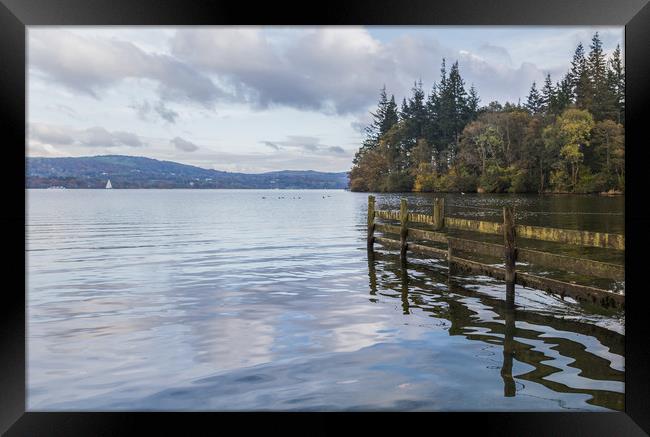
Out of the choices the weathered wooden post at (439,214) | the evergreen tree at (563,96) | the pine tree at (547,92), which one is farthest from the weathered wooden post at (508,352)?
the pine tree at (547,92)

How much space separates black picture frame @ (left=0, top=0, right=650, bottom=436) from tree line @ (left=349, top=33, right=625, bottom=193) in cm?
6431

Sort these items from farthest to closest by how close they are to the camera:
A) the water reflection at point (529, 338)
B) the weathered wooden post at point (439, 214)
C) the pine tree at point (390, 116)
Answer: the pine tree at point (390, 116)
the weathered wooden post at point (439, 214)
the water reflection at point (529, 338)

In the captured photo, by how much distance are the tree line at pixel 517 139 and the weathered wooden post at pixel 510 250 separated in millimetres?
59325

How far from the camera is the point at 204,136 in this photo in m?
159

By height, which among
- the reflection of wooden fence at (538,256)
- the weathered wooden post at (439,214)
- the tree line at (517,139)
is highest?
the tree line at (517,139)

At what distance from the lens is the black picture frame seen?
4508 mm

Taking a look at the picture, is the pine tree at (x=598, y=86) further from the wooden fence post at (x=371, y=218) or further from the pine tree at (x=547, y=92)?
the wooden fence post at (x=371, y=218)

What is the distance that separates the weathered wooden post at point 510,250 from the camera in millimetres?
9898

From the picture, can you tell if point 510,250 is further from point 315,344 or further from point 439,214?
point 439,214

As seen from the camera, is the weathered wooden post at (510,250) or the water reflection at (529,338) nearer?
the water reflection at (529,338)

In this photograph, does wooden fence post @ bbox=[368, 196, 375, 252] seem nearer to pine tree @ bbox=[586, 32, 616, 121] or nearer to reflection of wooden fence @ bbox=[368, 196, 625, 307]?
reflection of wooden fence @ bbox=[368, 196, 625, 307]

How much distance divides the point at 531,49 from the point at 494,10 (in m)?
116

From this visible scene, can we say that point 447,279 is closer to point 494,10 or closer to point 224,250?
point 494,10

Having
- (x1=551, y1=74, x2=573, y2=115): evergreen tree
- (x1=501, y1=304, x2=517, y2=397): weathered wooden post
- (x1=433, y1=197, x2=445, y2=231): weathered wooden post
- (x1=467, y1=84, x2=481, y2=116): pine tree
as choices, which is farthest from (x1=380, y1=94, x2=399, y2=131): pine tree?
(x1=501, y1=304, x2=517, y2=397): weathered wooden post
